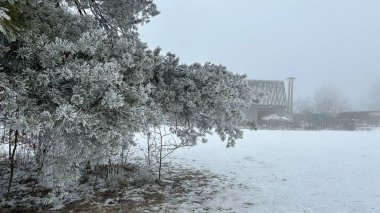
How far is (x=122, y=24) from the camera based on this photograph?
8.00 metres

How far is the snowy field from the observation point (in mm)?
6297

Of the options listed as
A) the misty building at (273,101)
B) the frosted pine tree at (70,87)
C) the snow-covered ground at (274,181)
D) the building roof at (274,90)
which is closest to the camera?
the frosted pine tree at (70,87)

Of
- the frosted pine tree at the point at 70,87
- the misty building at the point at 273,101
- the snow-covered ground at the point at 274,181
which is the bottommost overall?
the snow-covered ground at the point at 274,181

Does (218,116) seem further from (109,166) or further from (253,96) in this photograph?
(109,166)

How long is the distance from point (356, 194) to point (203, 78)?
370 centimetres

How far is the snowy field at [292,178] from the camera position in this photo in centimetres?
630

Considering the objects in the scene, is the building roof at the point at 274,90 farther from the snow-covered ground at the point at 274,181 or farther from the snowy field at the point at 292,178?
the snow-covered ground at the point at 274,181

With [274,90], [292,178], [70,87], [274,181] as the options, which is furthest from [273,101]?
[70,87]

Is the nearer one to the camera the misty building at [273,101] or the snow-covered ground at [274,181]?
the snow-covered ground at [274,181]

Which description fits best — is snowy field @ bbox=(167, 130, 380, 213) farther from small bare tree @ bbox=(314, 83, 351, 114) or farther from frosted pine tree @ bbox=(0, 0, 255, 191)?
small bare tree @ bbox=(314, 83, 351, 114)

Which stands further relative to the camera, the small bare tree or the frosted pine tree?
the small bare tree

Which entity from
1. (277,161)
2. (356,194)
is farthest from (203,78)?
(277,161)

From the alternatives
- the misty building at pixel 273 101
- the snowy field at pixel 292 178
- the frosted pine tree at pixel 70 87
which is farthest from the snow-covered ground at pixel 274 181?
the misty building at pixel 273 101

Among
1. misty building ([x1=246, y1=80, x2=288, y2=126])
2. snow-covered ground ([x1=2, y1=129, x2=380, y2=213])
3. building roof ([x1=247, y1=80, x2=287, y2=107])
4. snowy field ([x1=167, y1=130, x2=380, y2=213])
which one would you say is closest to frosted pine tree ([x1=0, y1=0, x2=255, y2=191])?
snow-covered ground ([x1=2, y1=129, x2=380, y2=213])
